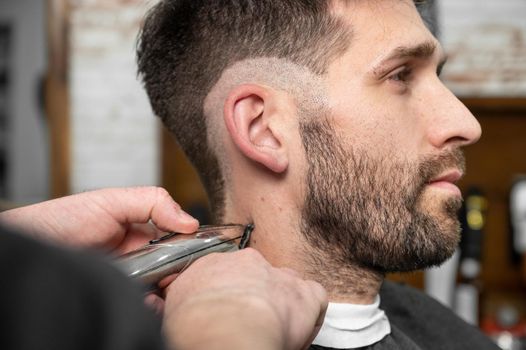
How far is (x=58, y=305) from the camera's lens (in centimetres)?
37

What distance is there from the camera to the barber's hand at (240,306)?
0.59 meters

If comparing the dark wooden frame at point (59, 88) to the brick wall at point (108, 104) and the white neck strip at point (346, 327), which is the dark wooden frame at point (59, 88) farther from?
the white neck strip at point (346, 327)

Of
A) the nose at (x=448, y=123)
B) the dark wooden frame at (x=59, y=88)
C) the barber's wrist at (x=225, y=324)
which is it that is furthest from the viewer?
the dark wooden frame at (x=59, y=88)

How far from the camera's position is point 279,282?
81 cm

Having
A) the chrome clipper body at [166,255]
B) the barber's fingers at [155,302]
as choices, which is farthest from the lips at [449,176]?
the barber's fingers at [155,302]

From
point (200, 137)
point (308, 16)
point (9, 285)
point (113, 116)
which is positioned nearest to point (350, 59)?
point (308, 16)

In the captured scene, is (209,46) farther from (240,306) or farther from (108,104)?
(108,104)

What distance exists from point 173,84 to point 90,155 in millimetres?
2089

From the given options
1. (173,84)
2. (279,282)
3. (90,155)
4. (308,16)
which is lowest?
(90,155)

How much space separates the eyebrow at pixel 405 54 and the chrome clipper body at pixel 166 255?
0.44m

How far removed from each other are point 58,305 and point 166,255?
664 millimetres

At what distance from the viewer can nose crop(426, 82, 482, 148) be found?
1.24 metres

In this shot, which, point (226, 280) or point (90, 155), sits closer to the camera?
point (226, 280)

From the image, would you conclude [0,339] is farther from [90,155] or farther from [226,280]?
[90,155]
